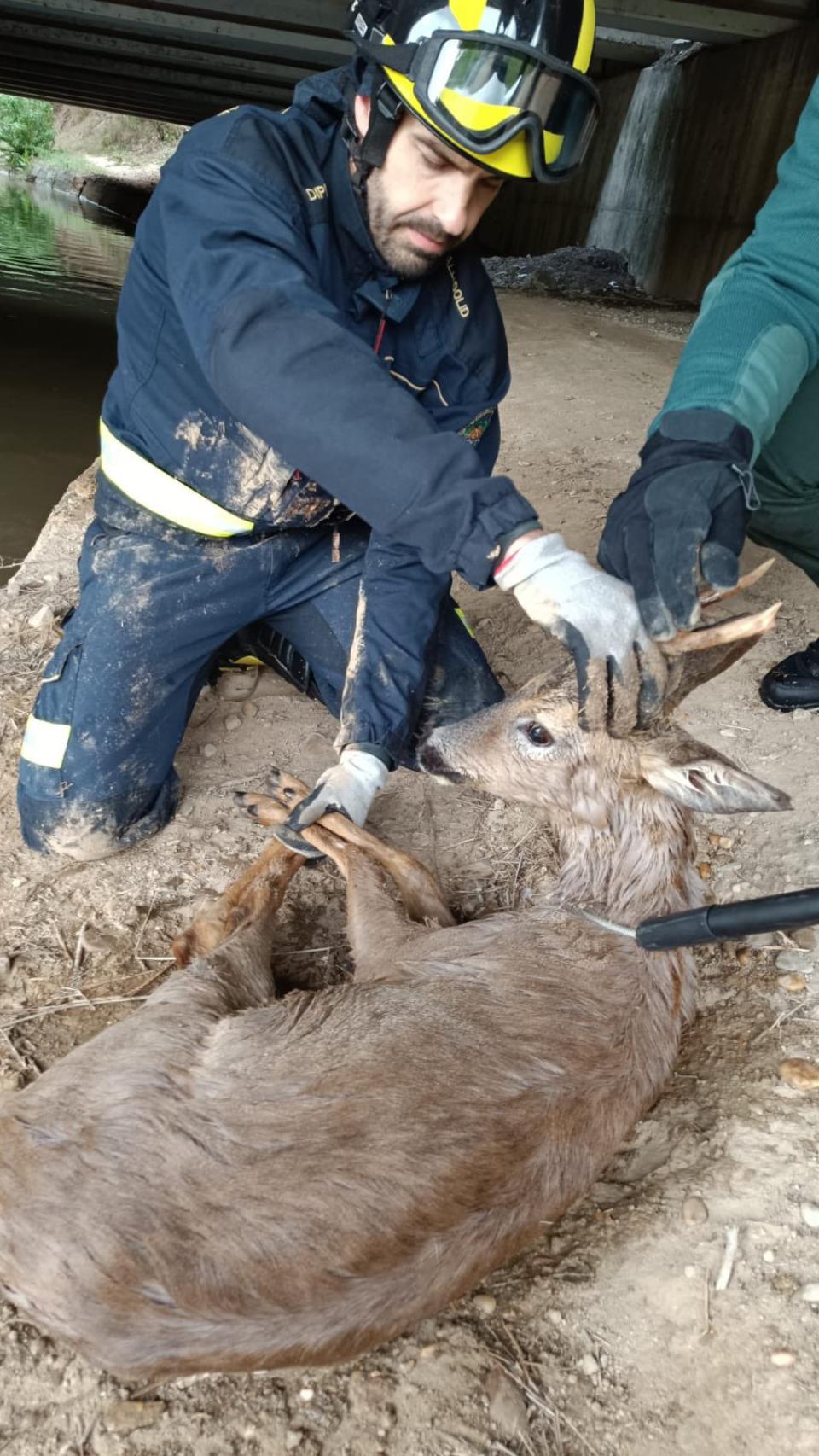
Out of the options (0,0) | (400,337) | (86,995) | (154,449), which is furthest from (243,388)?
(0,0)

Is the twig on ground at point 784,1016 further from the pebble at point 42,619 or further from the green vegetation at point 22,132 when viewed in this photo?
the green vegetation at point 22,132

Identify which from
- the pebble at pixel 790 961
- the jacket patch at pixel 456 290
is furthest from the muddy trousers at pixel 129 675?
the pebble at pixel 790 961

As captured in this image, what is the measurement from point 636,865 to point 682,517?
111 cm

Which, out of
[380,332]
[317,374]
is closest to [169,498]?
[380,332]

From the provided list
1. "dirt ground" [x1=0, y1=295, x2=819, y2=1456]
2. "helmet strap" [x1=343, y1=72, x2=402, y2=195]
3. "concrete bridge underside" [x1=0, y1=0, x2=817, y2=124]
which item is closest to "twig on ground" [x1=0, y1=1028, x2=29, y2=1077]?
"dirt ground" [x1=0, y1=295, x2=819, y2=1456]

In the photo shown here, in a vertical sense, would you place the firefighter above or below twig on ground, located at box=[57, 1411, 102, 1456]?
above

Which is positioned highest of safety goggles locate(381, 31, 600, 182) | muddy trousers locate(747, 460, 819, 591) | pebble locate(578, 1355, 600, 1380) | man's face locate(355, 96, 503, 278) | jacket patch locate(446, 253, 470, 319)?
safety goggles locate(381, 31, 600, 182)

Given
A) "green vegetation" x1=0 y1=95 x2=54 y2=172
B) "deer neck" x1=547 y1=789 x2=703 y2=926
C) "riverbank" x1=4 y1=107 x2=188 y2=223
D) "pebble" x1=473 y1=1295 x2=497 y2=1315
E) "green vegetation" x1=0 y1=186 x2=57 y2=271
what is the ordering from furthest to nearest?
1. "green vegetation" x1=0 y1=95 x2=54 y2=172
2. "riverbank" x1=4 y1=107 x2=188 y2=223
3. "green vegetation" x1=0 y1=186 x2=57 y2=271
4. "deer neck" x1=547 y1=789 x2=703 y2=926
5. "pebble" x1=473 y1=1295 x2=497 y2=1315

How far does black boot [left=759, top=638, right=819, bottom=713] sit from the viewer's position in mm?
4473

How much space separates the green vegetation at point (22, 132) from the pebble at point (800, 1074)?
4847 centimetres

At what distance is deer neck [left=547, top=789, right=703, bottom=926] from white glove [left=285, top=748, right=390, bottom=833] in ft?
2.23

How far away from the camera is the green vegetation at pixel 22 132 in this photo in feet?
142

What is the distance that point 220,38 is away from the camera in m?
15.0

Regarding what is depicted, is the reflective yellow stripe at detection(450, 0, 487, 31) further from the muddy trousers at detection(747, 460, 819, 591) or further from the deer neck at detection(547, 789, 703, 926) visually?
the deer neck at detection(547, 789, 703, 926)
